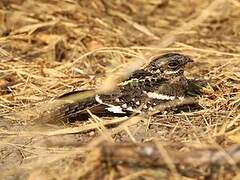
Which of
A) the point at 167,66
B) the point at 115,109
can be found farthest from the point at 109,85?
the point at 167,66

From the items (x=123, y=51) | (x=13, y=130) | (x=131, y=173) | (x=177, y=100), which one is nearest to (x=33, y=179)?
(x=131, y=173)

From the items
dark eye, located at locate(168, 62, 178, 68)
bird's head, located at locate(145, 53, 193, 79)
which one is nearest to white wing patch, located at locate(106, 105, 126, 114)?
bird's head, located at locate(145, 53, 193, 79)

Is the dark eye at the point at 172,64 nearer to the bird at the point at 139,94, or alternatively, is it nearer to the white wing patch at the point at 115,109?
the bird at the point at 139,94

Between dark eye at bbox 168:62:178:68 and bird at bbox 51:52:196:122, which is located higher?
dark eye at bbox 168:62:178:68

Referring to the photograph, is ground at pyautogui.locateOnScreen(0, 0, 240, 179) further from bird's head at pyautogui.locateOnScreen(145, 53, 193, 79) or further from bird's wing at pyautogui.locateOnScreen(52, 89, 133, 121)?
bird's head at pyautogui.locateOnScreen(145, 53, 193, 79)

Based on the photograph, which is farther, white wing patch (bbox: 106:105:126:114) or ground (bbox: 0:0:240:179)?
white wing patch (bbox: 106:105:126:114)

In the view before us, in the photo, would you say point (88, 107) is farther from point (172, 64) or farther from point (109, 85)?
point (172, 64)

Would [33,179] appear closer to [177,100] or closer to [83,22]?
[177,100]
